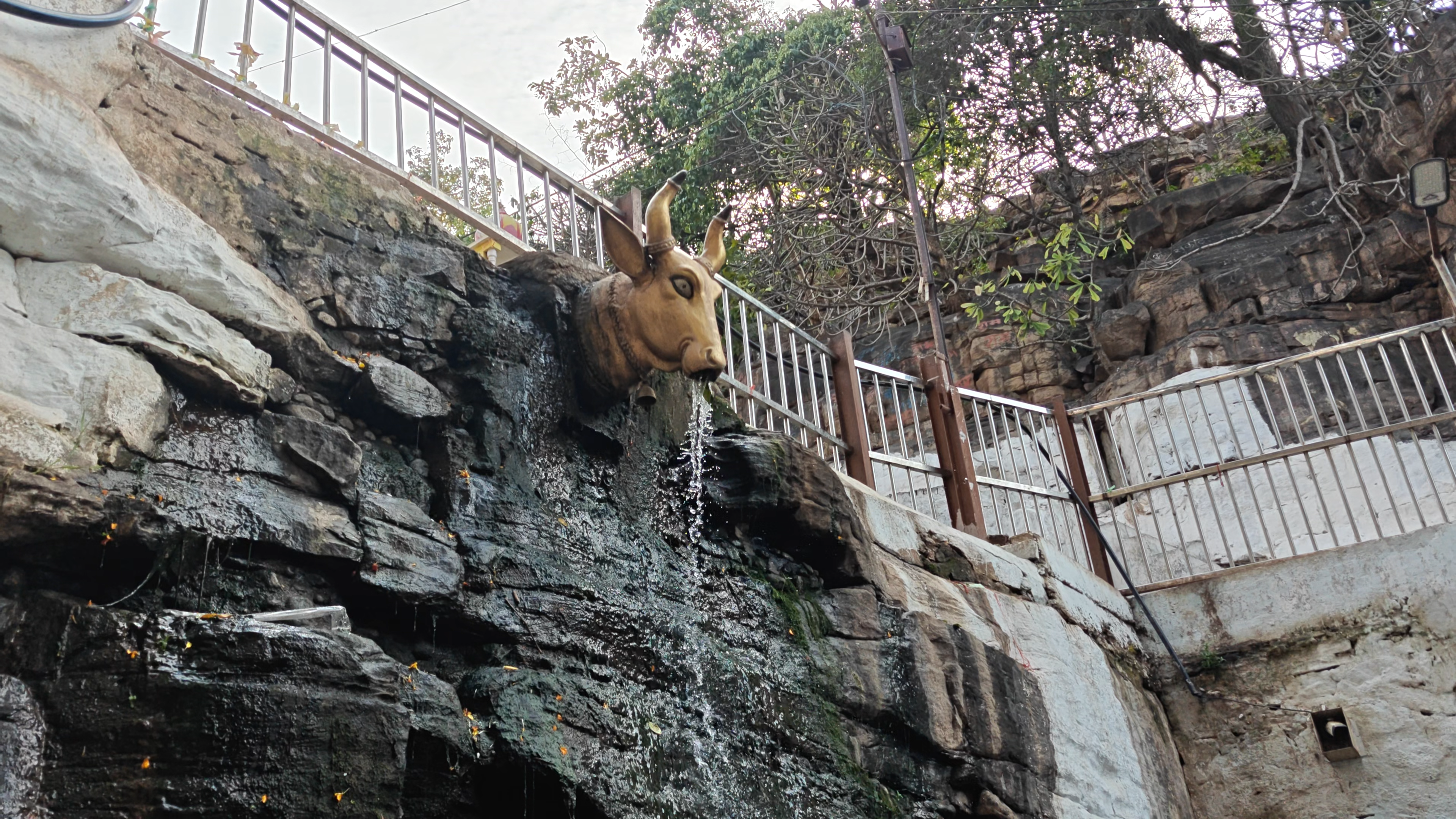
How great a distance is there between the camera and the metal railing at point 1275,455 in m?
8.70

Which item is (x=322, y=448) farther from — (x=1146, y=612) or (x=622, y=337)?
(x=1146, y=612)

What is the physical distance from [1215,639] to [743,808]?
4.56 metres

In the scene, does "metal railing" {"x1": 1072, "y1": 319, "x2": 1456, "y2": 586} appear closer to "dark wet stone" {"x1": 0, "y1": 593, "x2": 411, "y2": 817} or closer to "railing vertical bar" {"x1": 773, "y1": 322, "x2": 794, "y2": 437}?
"railing vertical bar" {"x1": 773, "y1": 322, "x2": 794, "y2": 437}

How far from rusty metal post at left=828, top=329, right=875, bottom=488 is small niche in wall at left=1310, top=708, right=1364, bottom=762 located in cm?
324

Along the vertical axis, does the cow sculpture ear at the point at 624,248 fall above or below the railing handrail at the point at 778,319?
below

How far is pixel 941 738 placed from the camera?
628 cm

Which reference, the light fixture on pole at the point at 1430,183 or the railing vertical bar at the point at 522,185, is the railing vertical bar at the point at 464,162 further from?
the light fixture on pole at the point at 1430,183

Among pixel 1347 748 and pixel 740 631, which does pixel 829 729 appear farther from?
pixel 1347 748

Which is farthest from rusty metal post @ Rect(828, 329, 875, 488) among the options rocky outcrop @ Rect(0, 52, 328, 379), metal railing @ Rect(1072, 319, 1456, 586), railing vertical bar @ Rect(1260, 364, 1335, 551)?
rocky outcrop @ Rect(0, 52, 328, 379)

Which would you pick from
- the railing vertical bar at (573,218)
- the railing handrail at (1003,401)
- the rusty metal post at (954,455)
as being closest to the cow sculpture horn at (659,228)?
the railing vertical bar at (573,218)

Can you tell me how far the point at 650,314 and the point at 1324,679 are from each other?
530cm

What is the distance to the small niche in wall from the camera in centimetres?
777

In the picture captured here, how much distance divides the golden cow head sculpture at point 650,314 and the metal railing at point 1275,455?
4124mm

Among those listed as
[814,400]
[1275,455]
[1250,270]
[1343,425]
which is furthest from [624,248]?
[1250,270]
